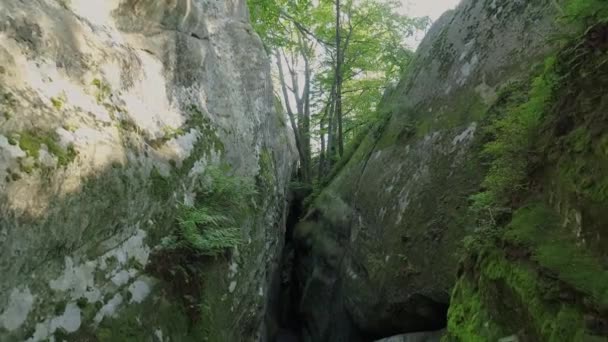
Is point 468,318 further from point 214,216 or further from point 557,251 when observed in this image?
point 214,216

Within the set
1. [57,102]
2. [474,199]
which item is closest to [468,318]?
[474,199]

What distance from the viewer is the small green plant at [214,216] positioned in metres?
5.65

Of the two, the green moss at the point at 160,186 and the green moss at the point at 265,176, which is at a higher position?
the green moss at the point at 265,176

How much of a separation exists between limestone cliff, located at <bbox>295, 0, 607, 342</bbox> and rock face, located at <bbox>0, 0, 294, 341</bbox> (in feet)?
7.95

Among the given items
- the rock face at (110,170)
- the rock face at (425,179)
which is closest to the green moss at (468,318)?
the rock face at (425,179)

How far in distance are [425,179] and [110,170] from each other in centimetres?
472

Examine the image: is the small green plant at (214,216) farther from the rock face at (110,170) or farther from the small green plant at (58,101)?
the small green plant at (58,101)

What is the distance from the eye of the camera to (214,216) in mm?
6105

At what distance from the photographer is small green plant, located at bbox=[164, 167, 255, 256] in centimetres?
565

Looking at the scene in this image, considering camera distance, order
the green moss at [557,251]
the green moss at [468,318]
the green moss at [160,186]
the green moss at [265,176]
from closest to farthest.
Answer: the green moss at [557,251] → the green moss at [468,318] → the green moss at [160,186] → the green moss at [265,176]

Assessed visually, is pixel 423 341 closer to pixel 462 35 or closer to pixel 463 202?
pixel 463 202

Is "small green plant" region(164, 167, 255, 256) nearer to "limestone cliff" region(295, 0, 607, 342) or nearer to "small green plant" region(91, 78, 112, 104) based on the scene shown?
"small green plant" region(91, 78, 112, 104)

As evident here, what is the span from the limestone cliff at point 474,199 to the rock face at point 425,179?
1.0 inches

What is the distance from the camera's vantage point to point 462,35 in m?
7.99
